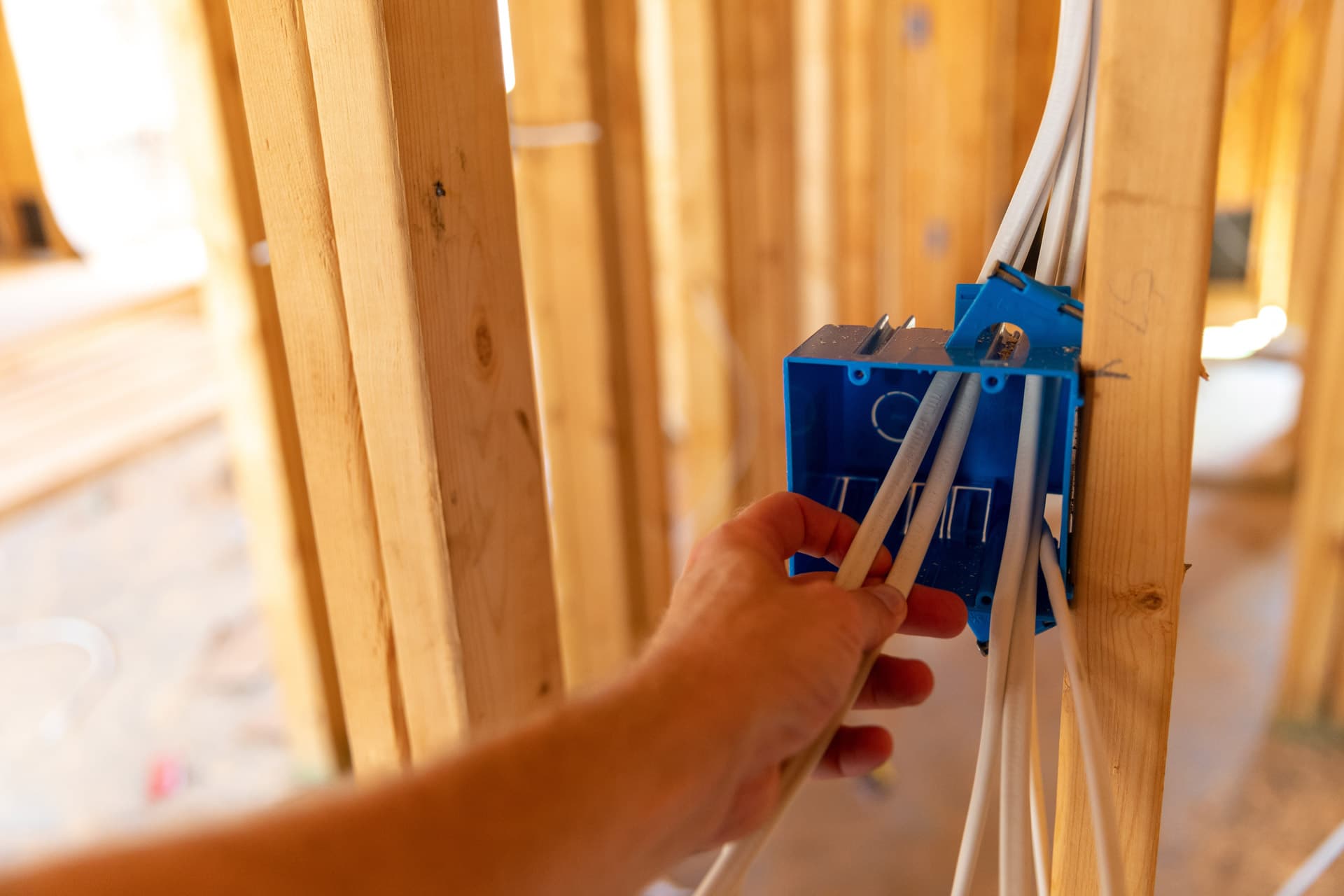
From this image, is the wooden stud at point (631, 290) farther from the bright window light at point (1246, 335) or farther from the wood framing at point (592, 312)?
the bright window light at point (1246, 335)

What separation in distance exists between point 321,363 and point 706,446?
159 centimetres

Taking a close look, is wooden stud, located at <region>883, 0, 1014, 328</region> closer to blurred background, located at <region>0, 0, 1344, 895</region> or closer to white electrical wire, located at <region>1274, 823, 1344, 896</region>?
blurred background, located at <region>0, 0, 1344, 895</region>

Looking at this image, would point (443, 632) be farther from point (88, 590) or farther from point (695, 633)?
point (88, 590)

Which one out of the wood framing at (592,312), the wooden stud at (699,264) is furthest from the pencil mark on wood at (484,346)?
the wooden stud at (699,264)

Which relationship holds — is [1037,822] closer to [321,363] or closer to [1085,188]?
[1085,188]

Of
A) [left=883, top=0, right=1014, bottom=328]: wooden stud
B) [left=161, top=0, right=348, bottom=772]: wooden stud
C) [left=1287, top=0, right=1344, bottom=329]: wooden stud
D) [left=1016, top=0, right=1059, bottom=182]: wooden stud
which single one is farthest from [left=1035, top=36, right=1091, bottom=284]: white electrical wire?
[left=1016, top=0, right=1059, bottom=182]: wooden stud

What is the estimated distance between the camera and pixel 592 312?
5.27 feet

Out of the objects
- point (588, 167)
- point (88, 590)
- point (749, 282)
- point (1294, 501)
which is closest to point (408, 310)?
point (588, 167)

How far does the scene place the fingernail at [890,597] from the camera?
51cm

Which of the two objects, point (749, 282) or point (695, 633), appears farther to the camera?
point (749, 282)

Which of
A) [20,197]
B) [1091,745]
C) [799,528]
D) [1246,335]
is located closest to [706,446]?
[799,528]

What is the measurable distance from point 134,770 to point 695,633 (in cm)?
184

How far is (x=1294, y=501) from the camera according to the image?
8.77 ft

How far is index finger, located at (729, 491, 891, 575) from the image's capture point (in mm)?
562
